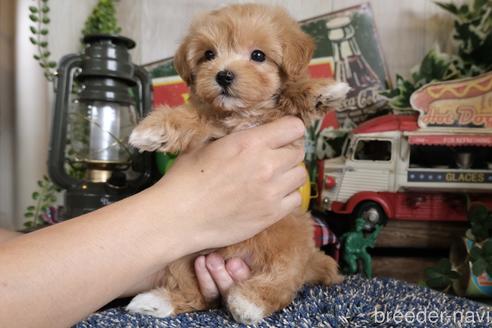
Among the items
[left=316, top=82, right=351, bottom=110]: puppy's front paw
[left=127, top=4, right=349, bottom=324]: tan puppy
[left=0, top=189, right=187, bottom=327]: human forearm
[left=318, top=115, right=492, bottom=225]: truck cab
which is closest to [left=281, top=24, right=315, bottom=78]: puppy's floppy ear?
[left=127, top=4, right=349, bottom=324]: tan puppy

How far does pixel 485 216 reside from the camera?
Answer: 1603 mm

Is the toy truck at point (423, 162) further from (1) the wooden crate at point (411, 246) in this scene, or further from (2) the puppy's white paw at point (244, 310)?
(2) the puppy's white paw at point (244, 310)

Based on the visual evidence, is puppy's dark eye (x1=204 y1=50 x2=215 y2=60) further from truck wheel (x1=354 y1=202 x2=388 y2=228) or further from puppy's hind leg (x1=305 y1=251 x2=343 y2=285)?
truck wheel (x1=354 y1=202 x2=388 y2=228)

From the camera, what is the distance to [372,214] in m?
1.77

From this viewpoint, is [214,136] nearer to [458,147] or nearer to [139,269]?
[139,269]

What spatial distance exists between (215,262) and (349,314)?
1.34 ft

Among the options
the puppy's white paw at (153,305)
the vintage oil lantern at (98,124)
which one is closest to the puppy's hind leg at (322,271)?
the puppy's white paw at (153,305)

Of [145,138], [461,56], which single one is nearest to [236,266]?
[145,138]

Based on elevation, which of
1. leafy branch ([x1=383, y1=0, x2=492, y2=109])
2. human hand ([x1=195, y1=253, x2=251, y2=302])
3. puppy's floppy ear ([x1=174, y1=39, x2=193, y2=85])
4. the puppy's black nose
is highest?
leafy branch ([x1=383, y1=0, x2=492, y2=109])

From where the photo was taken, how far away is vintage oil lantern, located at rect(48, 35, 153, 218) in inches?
67.9

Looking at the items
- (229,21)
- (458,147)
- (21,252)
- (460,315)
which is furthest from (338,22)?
(21,252)

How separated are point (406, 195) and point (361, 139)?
0.32 meters

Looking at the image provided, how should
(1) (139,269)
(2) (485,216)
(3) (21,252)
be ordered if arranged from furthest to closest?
(2) (485,216), (1) (139,269), (3) (21,252)

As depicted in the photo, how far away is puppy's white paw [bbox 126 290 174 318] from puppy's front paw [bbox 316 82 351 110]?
0.74m
